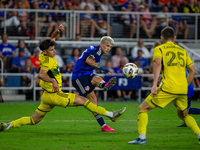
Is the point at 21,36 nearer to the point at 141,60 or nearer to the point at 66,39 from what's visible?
the point at 66,39

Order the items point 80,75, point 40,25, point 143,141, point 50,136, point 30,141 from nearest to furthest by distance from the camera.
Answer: point 143,141 → point 30,141 → point 50,136 → point 80,75 → point 40,25

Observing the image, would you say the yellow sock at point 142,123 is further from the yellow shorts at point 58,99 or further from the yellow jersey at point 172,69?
the yellow shorts at point 58,99

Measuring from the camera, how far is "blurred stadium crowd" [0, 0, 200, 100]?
15.5 meters

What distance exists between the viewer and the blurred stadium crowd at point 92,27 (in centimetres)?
1553

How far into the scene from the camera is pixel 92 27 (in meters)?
17.3

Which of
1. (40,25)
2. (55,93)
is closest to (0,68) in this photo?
(40,25)

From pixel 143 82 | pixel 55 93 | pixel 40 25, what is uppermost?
pixel 40 25

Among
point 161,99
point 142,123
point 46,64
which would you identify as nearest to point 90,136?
point 142,123

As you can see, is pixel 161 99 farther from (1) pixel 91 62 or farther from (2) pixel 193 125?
(1) pixel 91 62

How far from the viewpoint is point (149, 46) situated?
1811 cm

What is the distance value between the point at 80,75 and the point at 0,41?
9535mm

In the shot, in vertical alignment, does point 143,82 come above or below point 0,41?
below

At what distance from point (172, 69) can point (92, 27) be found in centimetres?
1191

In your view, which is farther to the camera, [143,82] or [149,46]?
[149,46]
